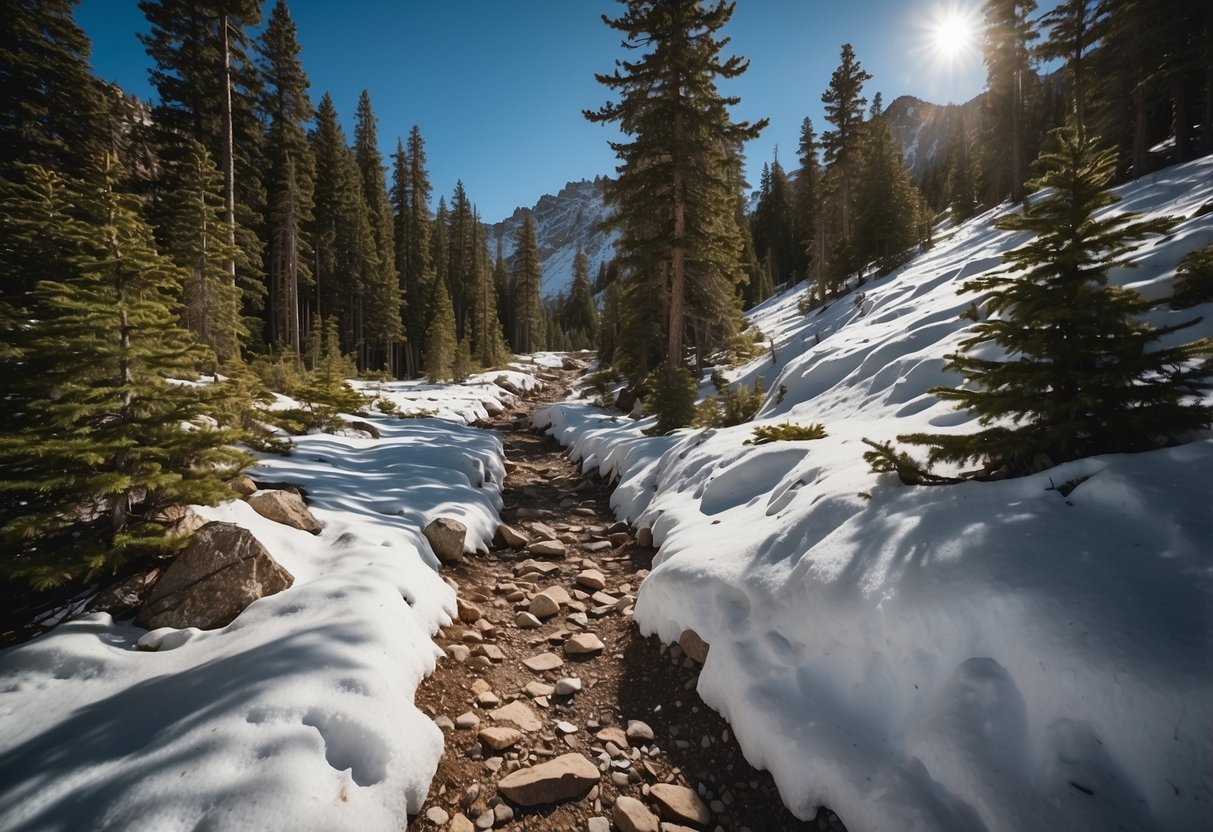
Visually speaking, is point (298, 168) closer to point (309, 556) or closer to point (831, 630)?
point (309, 556)

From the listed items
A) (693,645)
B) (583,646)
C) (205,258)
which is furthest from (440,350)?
(693,645)

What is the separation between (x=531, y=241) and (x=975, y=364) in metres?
53.6

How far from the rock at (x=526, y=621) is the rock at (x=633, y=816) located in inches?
97.6

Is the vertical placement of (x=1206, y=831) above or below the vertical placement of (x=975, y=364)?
below

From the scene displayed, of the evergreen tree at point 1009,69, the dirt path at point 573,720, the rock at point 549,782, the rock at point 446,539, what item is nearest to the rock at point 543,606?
the dirt path at point 573,720

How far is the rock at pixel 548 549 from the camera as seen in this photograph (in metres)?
7.25

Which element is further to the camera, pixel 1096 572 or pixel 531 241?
pixel 531 241

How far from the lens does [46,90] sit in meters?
17.6

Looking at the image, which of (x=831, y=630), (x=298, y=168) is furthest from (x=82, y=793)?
Answer: (x=298, y=168)

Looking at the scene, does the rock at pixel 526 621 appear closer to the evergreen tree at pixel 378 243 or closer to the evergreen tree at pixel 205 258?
the evergreen tree at pixel 205 258

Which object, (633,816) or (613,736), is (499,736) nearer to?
(613,736)

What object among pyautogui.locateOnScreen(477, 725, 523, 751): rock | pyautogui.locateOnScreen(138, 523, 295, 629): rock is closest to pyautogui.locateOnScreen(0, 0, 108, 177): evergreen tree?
pyautogui.locateOnScreen(138, 523, 295, 629): rock

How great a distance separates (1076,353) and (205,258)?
2092cm

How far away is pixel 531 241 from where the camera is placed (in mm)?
52344
